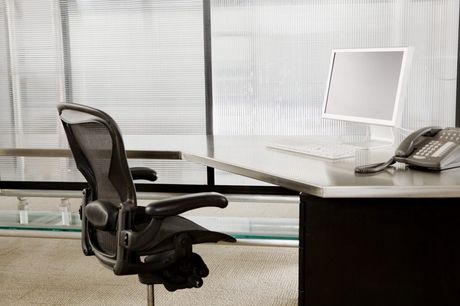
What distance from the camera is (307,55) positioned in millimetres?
3602

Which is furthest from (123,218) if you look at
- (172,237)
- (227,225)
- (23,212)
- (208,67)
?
(208,67)

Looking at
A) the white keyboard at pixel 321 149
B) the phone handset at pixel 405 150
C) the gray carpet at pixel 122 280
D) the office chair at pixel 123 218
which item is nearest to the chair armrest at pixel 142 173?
the office chair at pixel 123 218

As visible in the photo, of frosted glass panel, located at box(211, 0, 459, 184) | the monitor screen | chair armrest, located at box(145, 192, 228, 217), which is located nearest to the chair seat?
chair armrest, located at box(145, 192, 228, 217)

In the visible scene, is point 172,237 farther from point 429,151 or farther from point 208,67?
point 208,67

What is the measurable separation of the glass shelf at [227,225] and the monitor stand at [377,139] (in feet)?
1.40

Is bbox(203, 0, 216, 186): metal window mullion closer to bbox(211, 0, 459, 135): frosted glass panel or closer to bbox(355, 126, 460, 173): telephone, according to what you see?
bbox(211, 0, 459, 135): frosted glass panel

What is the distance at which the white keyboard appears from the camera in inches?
85.7

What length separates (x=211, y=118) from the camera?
3.78 m

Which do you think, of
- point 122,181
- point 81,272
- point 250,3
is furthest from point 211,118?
point 122,181

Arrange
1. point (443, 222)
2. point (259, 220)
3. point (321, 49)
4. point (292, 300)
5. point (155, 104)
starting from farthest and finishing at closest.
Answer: point (155, 104), point (321, 49), point (292, 300), point (259, 220), point (443, 222)

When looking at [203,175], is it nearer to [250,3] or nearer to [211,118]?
[211,118]

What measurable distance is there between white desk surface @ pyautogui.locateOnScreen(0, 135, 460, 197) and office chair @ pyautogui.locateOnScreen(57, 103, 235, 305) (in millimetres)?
247

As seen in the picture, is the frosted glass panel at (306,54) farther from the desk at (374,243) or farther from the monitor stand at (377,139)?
the desk at (374,243)

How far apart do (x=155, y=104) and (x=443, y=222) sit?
2372 mm
